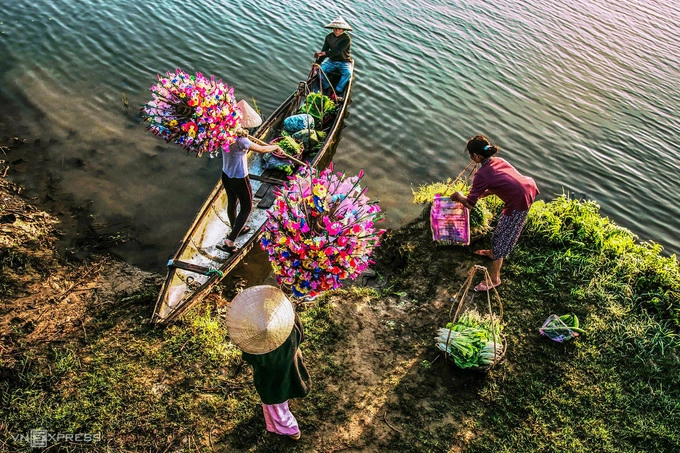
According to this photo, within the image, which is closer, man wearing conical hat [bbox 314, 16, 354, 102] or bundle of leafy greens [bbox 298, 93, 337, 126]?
bundle of leafy greens [bbox 298, 93, 337, 126]

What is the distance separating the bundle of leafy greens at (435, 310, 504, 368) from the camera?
426 centimetres

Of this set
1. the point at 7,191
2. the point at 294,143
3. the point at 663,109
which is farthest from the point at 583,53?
the point at 7,191

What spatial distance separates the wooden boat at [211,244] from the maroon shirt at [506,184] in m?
3.00

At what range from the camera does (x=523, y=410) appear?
421cm

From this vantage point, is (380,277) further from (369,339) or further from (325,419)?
(325,419)

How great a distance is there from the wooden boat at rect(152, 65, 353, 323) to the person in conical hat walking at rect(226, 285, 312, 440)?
1.99 m

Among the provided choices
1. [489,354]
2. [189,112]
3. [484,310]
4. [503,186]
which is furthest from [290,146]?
[489,354]

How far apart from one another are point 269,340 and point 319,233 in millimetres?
958

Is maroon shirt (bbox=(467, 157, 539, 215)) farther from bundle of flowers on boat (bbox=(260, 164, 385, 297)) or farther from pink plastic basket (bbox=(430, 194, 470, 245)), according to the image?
bundle of flowers on boat (bbox=(260, 164, 385, 297))

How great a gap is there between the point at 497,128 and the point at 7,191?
35.1ft

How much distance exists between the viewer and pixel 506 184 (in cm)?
464

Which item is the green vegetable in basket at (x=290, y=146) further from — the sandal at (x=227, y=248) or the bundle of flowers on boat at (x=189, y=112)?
the bundle of flowers on boat at (x=189, y=112)

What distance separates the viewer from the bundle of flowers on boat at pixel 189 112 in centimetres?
421

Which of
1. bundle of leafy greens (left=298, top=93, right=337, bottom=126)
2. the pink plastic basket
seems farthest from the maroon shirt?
bundle of leafy greens (left=298, top=93, right=337, bottom=126)
